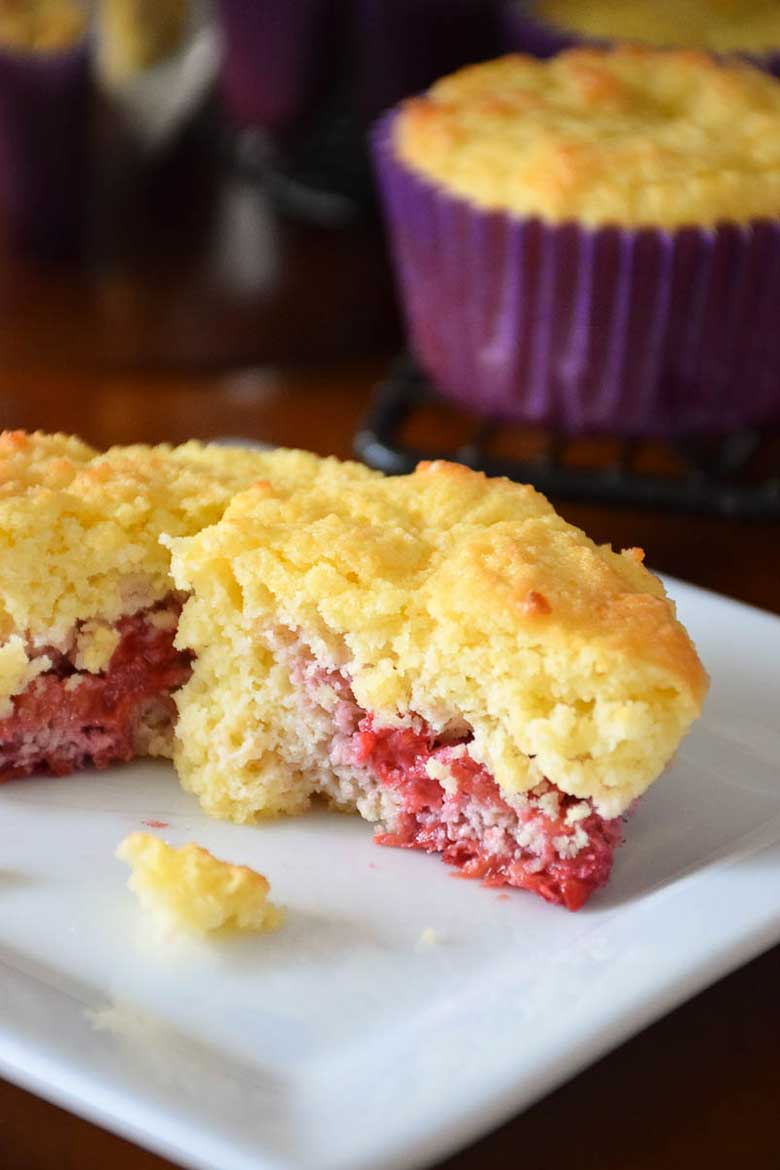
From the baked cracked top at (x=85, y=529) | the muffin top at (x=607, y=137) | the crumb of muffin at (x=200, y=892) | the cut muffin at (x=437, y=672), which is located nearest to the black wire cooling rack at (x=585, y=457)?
the muffin top at (x=607, y=137)

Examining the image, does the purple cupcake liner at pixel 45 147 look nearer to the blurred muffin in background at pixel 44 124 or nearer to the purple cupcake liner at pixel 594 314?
the blurred muffin in background at pixel 44 124

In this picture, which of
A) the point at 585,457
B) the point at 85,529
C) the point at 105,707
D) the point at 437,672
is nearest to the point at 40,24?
the point at 585,457

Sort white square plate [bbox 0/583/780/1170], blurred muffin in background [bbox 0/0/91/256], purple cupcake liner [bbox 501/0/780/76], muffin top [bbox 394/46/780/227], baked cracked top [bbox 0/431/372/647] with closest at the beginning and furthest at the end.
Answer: white square plate [bbox 0/583/780/1170] → baked cracked top [bbox 0/431/372/647] → muffin top [bbox 394/46/780/227] → purple cupcake liner [bbox 501/0/780/76] → blurred muffin in background [bbox 0/0/91/256]

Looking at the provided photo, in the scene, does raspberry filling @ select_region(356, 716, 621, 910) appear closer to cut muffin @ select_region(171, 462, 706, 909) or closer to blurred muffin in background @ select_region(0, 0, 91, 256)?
cut muffin @ select_region(171, 462, 706, 909)

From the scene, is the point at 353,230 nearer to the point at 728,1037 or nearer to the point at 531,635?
the point at 531,635

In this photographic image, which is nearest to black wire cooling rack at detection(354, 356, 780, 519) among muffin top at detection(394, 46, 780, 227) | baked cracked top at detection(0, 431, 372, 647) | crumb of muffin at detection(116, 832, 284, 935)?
muffin top at detection(394, 46, 780, 227)

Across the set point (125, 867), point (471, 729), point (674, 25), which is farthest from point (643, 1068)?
point (674, 25)

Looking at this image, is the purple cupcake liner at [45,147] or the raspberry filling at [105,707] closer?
the raspberry filling at [105,707]
